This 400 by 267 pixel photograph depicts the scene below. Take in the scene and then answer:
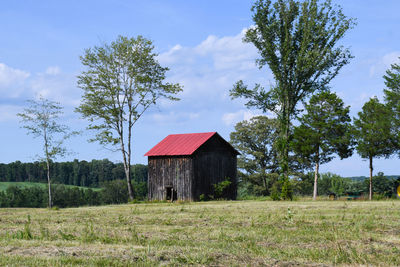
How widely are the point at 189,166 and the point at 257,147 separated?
22243 millimetres

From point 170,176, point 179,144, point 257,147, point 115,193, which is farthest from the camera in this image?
point 115,193

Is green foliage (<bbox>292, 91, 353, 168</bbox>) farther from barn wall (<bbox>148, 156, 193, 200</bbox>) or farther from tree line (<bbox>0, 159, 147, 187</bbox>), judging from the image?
tree line (<bbox>0, 159, 147, 187</bbox>)

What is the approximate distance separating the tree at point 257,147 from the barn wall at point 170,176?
2026cm

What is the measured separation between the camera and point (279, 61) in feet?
127

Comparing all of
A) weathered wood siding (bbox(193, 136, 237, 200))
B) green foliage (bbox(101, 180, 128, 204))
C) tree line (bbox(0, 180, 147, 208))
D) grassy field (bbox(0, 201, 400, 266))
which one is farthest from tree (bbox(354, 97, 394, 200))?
green foliage (bbox(101, 180, 128, 204))

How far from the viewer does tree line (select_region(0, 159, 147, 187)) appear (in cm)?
13075

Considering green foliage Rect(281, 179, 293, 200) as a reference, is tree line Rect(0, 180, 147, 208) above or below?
below

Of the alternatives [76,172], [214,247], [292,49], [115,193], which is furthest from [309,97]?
[76,172]

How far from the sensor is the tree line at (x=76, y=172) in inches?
5148

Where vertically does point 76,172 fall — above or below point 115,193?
above

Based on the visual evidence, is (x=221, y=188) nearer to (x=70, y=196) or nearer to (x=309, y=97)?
(x=309, y=97)

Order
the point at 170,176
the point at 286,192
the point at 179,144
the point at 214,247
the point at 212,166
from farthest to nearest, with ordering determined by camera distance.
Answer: the point at 179,144, the point at 212,166, the point at 170,176, the point at 286,192, the point at 214,247

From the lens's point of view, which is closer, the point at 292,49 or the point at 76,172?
the point at 292,49

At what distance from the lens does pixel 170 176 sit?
42.5 m
